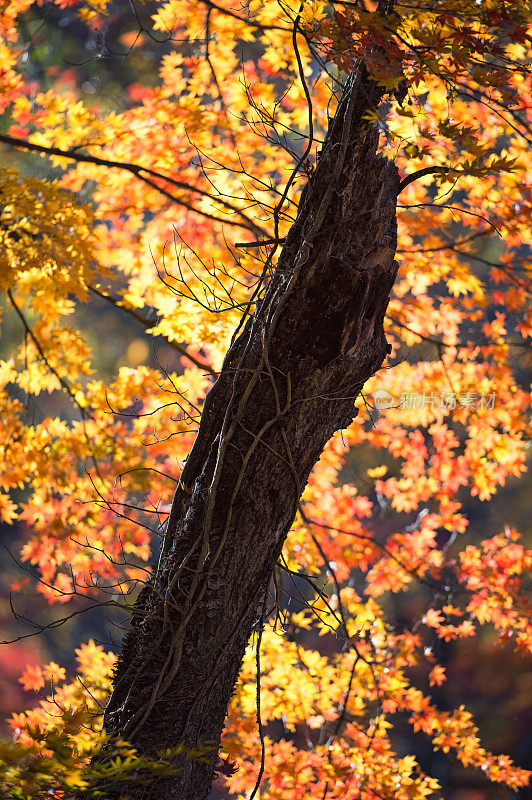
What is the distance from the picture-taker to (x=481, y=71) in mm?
1795

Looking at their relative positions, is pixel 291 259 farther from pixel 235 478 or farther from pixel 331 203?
pixel 235 478

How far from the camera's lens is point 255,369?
166 centimetres

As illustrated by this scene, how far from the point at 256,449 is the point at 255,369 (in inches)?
8.5

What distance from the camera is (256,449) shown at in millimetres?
1630

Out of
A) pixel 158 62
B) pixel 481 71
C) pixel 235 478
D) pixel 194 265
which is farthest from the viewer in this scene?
pixel 158 62

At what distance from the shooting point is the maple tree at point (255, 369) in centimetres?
163

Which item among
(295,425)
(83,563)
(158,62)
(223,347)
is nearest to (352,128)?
(295,425)

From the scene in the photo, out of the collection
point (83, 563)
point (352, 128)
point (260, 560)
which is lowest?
point (260, 560)

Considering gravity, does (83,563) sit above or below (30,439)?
below

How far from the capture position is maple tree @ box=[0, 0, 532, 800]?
5.34 feet

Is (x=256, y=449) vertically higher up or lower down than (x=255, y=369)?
lower down

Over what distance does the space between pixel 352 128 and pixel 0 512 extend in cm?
336

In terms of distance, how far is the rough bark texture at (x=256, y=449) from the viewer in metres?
1.59

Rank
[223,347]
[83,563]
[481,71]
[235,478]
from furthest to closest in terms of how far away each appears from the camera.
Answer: [83,563]
[223,347]
[481,71]
[235,478]
